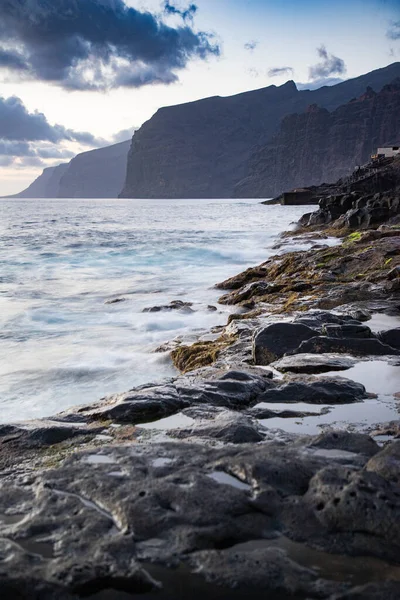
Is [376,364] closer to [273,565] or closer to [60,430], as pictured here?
[60,430]

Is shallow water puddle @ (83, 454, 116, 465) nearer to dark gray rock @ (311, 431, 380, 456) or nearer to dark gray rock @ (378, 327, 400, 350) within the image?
dark gray rock @ (311, 431, 380, 456)

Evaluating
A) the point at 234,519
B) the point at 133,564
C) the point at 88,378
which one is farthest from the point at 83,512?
the point at 88,378

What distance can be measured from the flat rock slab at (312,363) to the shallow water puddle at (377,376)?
0.10 meters

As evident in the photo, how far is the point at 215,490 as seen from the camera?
7.97 ft

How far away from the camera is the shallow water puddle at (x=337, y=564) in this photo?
192 centimetres

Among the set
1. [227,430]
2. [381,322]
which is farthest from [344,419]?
[381,322]

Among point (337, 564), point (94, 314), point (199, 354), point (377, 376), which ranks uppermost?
point (337, 564)

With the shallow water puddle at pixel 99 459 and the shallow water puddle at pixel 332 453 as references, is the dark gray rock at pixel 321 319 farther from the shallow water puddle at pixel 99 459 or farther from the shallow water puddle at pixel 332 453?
the shallow water puddle at pixel 99 459

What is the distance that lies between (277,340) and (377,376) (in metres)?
1.14

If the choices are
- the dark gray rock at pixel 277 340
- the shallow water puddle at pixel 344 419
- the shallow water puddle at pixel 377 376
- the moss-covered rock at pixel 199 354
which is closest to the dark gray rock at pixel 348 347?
the dark gray rock at pixel 277 340

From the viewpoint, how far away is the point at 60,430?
337cm

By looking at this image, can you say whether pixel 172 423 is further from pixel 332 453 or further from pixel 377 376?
pixel 377 376

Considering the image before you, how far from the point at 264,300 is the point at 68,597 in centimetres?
755

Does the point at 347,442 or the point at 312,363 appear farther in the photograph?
the point at 312,363
